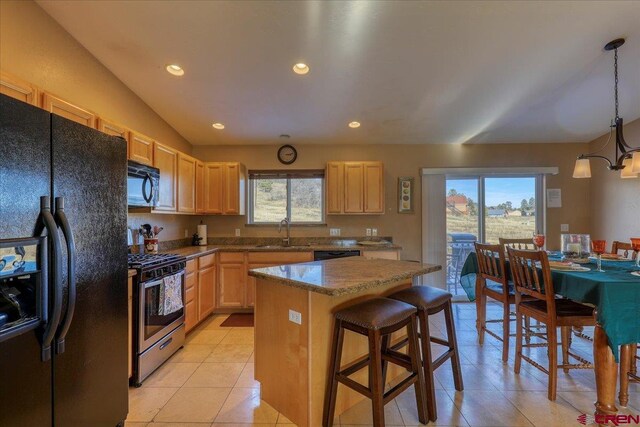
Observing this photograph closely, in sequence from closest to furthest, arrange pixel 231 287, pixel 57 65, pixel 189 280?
pixel 57 65 < pixel 189 280 < pixel 231 287

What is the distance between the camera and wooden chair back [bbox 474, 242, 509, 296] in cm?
264

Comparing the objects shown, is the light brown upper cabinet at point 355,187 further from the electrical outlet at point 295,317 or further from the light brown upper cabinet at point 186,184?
the electrical outlet at point 295,317

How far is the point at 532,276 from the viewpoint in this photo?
7.59ft

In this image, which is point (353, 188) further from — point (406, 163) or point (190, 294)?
point (190, 294)

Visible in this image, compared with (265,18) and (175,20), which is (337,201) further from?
(175,20)

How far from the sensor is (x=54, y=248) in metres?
1.19

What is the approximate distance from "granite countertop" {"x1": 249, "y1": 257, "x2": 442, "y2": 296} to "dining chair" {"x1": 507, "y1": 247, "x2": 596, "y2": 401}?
0.75m

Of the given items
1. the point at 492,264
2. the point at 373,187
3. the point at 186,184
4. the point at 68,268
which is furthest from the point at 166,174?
the point at 492,264

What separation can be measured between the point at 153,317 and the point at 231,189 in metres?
2.20

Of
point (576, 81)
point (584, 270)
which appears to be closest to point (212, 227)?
point (584, 270)

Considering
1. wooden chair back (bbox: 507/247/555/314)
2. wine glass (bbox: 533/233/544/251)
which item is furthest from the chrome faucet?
wine glass (bbox: 533/233/544/251)

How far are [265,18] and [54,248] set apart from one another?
2125 mm

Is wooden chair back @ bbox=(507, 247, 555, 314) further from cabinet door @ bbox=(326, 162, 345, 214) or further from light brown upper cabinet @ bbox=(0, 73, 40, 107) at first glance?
light brown upper cabinet @ bbox=(0, 73, 40, 107)

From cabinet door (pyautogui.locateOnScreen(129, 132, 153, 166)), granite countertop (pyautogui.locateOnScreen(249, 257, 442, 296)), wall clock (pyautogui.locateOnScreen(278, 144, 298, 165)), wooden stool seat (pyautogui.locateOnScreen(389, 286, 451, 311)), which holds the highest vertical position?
wall clock (pyautogui.locateOnScreen(278, 144, 298, 165))
